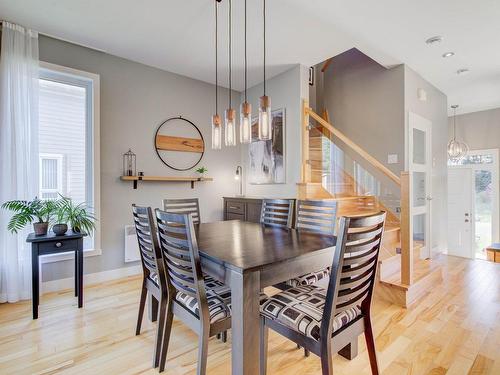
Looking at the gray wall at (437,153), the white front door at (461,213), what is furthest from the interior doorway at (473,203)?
the gray wall at (437,153)

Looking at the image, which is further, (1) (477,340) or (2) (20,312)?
(2) (20,312)

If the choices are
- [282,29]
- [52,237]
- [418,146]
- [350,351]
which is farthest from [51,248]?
[418,146]

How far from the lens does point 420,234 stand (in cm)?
383

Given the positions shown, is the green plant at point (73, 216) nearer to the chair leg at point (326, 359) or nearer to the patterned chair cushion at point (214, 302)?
the patterned chair cushion at point (214, 302)

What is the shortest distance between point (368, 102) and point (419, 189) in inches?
57.9

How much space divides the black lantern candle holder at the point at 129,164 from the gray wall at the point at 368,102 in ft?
10.4

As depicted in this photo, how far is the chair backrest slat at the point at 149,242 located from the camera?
1.79 metres

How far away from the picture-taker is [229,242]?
182cm

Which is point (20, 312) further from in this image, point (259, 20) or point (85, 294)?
point (259, 20)

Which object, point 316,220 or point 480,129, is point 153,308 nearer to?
point 316,220

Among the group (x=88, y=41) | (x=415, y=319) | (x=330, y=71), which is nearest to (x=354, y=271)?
(x=415, y=319)

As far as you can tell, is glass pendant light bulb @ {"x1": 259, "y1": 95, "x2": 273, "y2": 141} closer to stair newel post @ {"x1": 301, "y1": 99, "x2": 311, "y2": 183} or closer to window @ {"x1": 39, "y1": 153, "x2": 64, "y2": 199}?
stair newel post @ {"x1": 301, "y1": 99, "x2": 311, "y2": 183}

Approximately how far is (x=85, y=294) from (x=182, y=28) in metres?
3.01

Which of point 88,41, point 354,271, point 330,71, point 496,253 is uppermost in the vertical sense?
point 330,71
